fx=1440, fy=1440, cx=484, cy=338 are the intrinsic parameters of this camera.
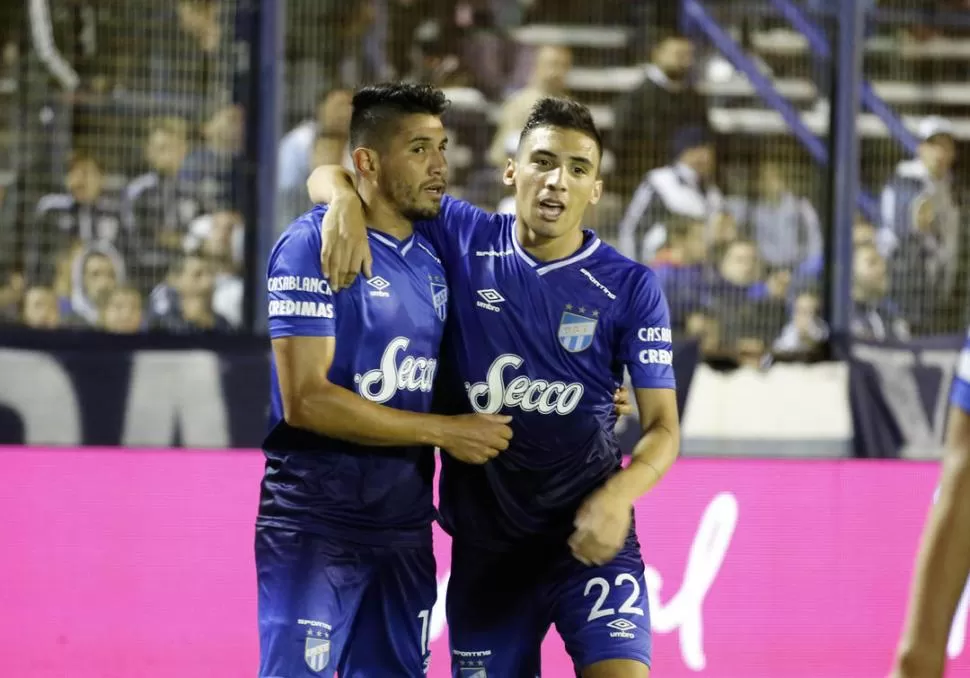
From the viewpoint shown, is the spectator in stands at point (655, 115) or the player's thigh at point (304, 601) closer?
the player's thigh at point (304, 601)

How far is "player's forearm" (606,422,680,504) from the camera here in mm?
3996

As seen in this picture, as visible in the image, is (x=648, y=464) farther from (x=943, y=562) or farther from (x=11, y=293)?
(x=11, y=293)

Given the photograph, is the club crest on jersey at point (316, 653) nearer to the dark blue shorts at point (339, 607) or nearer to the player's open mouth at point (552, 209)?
the dark blue shorts at point (339, 607)

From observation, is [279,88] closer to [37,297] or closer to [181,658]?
[37,297]

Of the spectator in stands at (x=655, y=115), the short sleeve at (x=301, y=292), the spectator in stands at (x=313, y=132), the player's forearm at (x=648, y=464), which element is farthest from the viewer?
the spectator in stands at (x=655, y=115)

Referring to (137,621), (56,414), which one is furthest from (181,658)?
(56,414)

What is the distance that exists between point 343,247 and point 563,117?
30.1 inches

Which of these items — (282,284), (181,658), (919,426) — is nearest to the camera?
(282,284)

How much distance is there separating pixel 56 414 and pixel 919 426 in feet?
13.0

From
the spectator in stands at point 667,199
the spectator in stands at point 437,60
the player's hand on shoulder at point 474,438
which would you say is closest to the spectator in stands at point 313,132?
the spectator in stands at point 437,60

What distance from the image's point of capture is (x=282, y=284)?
13.6 feet

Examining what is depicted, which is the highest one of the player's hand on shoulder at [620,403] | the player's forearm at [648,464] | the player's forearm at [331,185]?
the player's forearm at [331,185]

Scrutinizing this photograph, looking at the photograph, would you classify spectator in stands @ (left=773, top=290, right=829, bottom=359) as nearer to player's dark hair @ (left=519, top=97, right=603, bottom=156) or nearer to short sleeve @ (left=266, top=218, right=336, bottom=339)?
player's dark hair @ (left=519, top=97, right=603, bottom=156)

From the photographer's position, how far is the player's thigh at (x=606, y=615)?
13.5ft
